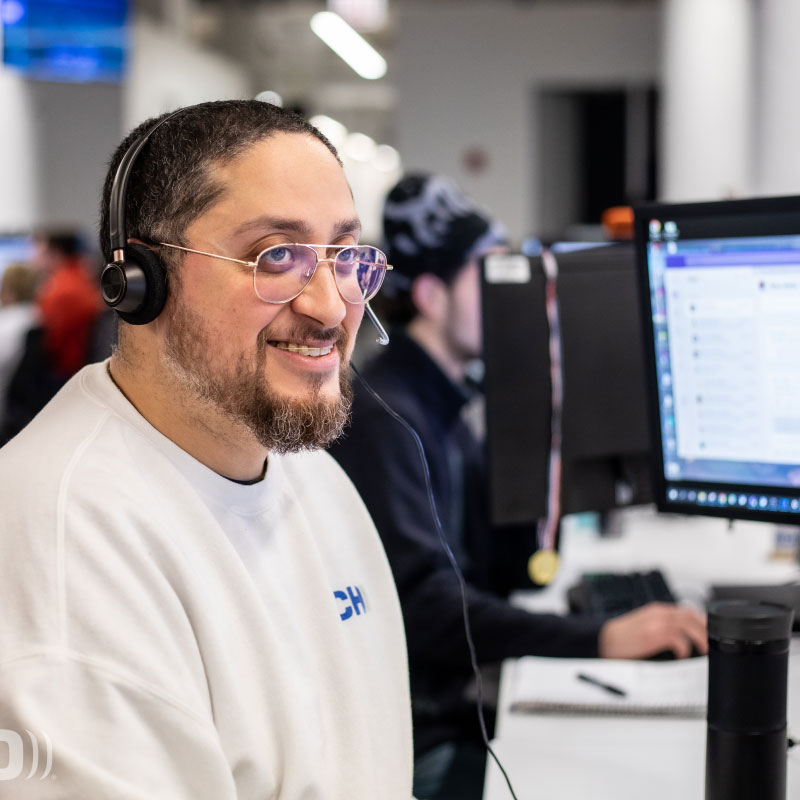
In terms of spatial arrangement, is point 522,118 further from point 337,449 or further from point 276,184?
point 276,184

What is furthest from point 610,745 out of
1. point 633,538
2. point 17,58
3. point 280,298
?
point 17,58

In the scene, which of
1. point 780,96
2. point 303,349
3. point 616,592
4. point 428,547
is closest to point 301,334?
point 303,349

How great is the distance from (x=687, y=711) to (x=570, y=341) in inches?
24.5

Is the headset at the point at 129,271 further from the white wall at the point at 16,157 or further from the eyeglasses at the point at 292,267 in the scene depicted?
the white wall at the point at 16,157

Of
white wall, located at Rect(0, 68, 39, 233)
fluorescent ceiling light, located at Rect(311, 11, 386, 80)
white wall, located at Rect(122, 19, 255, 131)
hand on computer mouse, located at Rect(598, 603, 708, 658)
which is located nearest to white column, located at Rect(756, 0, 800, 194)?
hand on computer mouse, located at Rect(598, 603, 708, 658)

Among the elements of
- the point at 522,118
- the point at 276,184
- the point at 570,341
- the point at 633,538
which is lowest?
the point at 633,538

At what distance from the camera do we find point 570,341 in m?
1.67

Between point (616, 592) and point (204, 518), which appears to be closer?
point (204, 518)

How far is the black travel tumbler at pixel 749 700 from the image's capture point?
3.01ft

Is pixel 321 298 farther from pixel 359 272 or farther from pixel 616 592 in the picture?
pixel 616 592

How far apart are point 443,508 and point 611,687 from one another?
0.46m

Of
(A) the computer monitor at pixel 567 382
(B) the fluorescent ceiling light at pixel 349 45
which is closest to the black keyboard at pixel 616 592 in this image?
(A) the computer monitor at pixel 567 382

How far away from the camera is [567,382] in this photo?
1.67 meters

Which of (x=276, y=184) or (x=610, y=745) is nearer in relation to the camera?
(x=276, y=184)
